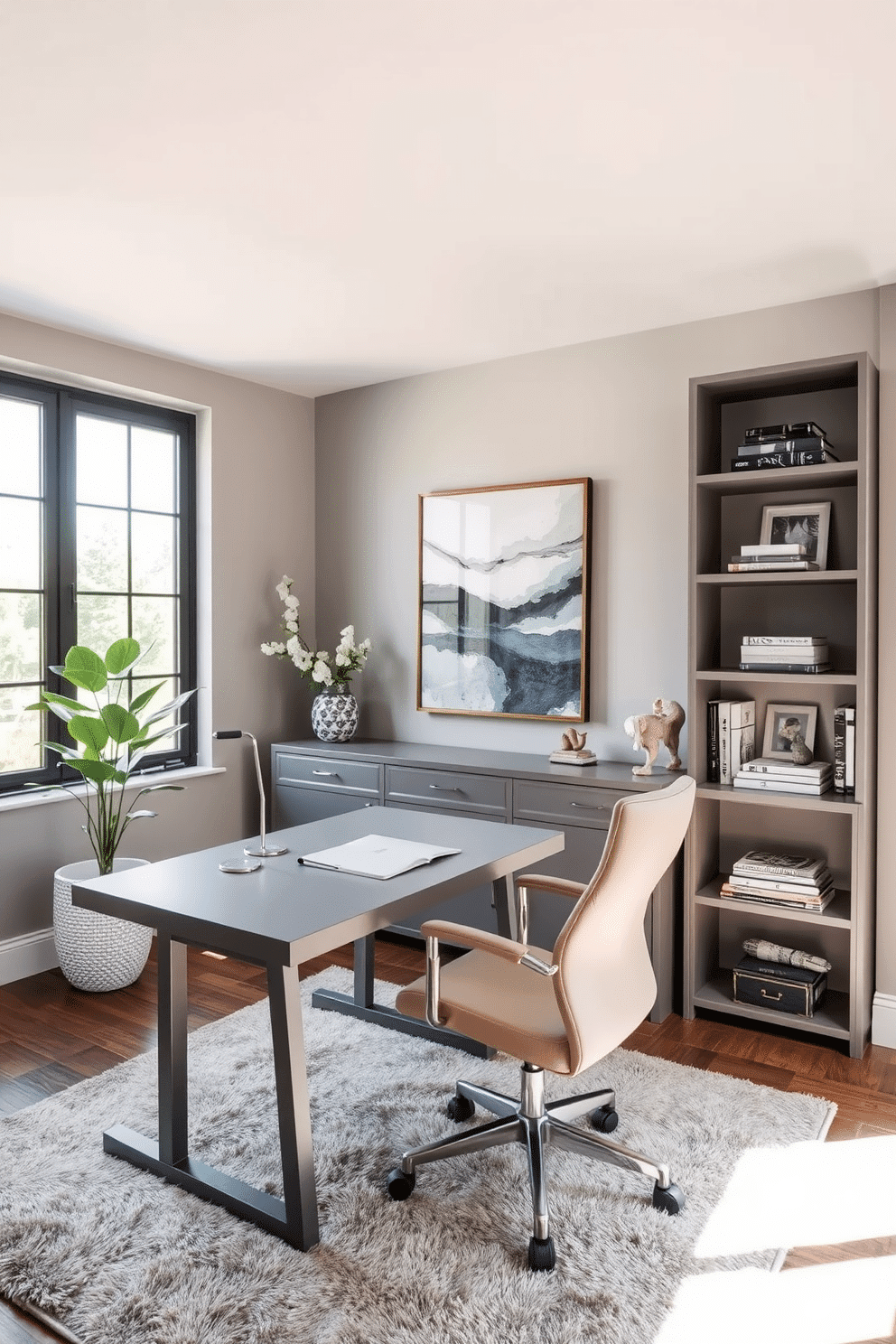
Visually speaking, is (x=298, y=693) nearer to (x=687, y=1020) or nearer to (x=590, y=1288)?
(x=687, y=1020)

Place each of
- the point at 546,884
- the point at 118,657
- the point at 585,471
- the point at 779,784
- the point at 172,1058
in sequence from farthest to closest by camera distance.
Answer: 1. the point at 585,471
2. the point at 118,657
3. the point at 779,784
4. the point at 546,884
5. the point at 172,1058

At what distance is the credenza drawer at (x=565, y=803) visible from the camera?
11.5 feet

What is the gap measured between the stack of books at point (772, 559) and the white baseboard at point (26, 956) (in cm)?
312

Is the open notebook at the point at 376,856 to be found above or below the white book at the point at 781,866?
above

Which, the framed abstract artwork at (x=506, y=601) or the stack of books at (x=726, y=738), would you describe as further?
the framed abstract artwork at (x=506, y=601)

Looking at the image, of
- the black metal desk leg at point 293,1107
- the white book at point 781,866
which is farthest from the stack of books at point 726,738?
the black metal desk leg at point 293,1107

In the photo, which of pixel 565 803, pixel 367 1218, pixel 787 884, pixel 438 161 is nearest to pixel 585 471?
pixel 565 803

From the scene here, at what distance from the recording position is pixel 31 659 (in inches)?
152

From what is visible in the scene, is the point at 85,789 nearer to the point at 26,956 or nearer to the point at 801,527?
the point at 26,956

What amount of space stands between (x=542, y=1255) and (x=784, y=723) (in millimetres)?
2130

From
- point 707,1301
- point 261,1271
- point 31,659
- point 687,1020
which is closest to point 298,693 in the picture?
point 31,659

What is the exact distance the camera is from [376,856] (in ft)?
8.46

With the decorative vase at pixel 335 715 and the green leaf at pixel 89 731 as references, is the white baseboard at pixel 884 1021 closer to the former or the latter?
the decorative vase at pixel 335 715

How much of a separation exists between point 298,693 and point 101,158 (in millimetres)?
2975
